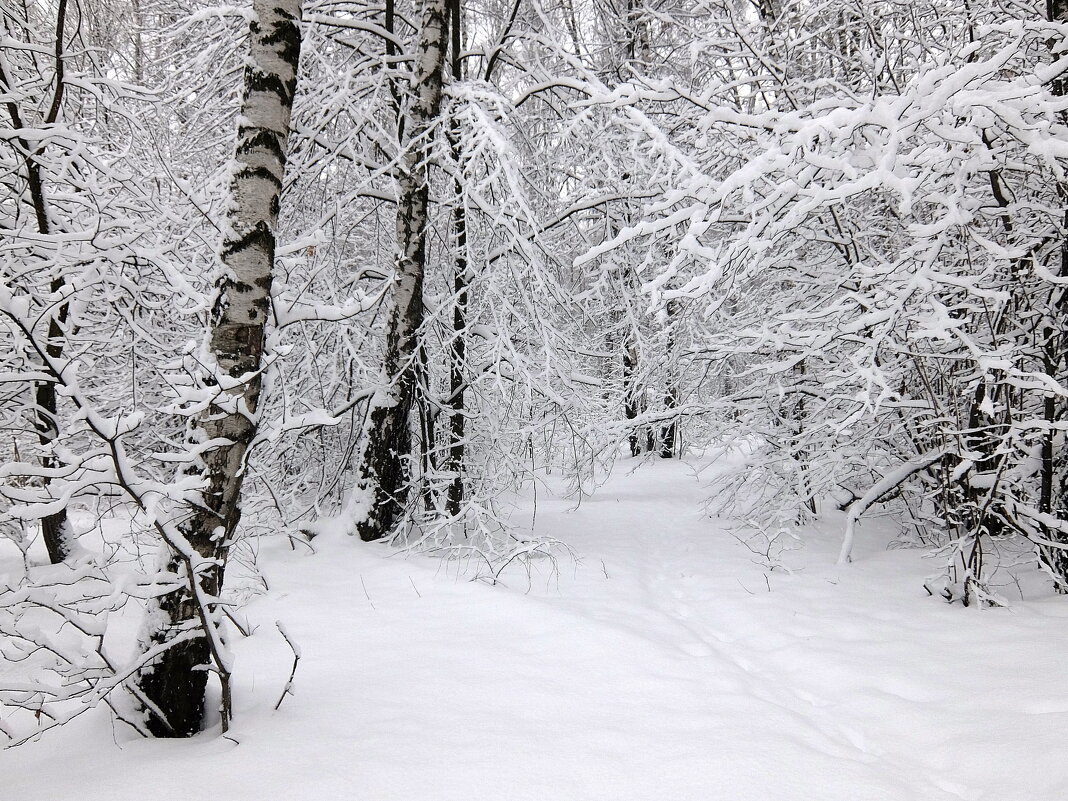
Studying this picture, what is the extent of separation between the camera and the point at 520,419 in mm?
6223

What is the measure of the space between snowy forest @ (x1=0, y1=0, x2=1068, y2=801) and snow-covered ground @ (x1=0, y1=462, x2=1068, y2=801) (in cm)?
2

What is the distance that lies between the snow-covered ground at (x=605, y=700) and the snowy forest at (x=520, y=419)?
2cm

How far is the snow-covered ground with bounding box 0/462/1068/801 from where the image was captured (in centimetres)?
197

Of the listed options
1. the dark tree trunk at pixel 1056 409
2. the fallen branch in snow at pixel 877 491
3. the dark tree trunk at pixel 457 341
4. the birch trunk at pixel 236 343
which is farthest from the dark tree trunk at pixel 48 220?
the dark tree trunk at pixel 1056 409

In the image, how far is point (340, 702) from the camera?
2467 millimetres

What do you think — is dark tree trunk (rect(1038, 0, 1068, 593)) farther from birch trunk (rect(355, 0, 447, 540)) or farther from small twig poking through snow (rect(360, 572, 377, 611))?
birch trunk (rect(355, 0, 447, 540))

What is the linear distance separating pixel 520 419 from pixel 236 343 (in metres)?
3.95

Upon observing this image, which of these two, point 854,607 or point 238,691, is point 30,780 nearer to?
point 238,691

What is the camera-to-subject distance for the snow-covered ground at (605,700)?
1968mm

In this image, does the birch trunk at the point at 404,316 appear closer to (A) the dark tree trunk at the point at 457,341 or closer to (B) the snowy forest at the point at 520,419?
(B) the snowy forest at the point at 520,419

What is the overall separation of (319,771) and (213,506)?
101cm

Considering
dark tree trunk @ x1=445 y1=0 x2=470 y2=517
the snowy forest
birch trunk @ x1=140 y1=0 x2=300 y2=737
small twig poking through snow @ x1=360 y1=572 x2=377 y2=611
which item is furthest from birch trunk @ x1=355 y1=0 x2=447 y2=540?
birch trunk @ x1=140 y1=0 x2=300 y2=737

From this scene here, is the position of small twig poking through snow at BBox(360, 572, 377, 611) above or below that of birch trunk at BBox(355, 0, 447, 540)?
below

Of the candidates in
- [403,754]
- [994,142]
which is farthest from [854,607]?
[403,754]
